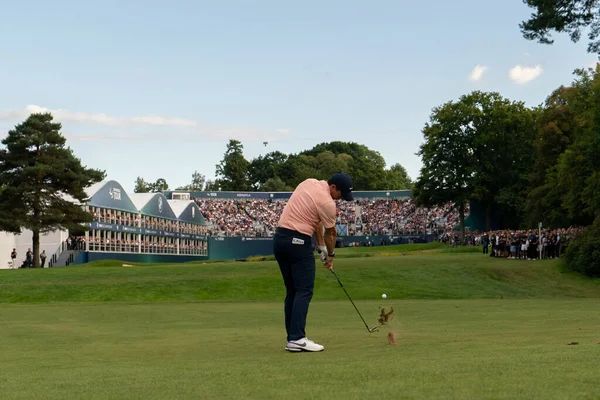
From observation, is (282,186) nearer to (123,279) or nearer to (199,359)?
(123,279)

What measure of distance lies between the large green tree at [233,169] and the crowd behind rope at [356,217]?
1890 inches

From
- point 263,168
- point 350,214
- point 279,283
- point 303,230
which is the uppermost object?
point 263,168

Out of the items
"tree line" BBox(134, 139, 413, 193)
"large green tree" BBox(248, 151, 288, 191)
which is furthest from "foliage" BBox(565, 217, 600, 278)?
"large green tree" BBox(248, 151, 288, 191)

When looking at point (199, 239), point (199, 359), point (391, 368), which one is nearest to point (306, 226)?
point (199, 359)

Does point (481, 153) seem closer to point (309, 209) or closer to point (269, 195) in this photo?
point (269, 195)

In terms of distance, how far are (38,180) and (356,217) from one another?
5928cm

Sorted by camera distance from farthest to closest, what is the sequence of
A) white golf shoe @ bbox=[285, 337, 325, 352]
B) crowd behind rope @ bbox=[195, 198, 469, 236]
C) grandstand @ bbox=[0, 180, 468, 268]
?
crowd behind rope @ bbox=[195, 198, 469, 236] < grandstand @ bbox=[0, 180, 468, 268] < white golf shoe @ bbox=[285, 337, 325, 352]

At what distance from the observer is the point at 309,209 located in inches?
393

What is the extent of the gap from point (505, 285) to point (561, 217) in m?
39.7

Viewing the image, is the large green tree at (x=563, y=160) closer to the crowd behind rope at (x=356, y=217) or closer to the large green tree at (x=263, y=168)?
the crowd behind rope at (x=356, y=217)

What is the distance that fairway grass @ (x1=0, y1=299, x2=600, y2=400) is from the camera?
5.70 metres

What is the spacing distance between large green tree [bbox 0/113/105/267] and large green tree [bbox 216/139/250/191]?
336 feet

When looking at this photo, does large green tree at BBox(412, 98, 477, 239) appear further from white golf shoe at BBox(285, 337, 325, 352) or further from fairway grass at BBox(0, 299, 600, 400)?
white golf shoe at BBox(285, 337, 325, 352)

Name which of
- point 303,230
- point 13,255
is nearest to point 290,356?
point 303,230
